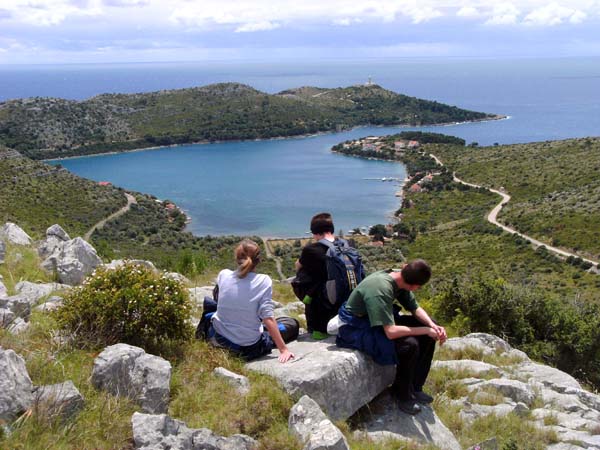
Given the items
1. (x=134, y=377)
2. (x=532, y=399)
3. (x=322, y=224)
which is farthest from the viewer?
(x=532, y=399)

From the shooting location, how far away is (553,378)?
6.94m

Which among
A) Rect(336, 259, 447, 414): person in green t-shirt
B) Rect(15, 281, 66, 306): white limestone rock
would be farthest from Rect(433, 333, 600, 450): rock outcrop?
Rect(15, 281, 66, 306): white limestone rock

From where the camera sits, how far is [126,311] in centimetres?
487

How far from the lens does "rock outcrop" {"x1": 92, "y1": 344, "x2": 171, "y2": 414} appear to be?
4.07 m

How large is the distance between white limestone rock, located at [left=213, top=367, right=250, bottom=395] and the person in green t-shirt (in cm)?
112

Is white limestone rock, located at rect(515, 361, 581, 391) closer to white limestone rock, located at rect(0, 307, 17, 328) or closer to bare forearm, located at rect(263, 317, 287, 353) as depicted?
bare forearm, located at rect(263, 317, 287, 353)

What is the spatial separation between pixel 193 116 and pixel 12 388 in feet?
427

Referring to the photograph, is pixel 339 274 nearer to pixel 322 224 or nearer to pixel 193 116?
pixel 322 224

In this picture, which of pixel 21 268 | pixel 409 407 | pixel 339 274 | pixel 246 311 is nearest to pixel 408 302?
pixel 339 274

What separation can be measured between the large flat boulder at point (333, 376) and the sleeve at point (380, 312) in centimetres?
41

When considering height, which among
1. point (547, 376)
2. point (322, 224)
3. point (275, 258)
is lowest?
point (275, 258)

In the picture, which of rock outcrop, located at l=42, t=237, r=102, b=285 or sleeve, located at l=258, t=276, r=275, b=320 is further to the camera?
rock outcrop, located at l=42, t=237, r=102, b=285

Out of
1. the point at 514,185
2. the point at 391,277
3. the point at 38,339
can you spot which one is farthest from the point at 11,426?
the point at 514,185

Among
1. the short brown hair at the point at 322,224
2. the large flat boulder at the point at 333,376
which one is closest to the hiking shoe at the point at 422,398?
the large flat boulder at the point at 333,376
